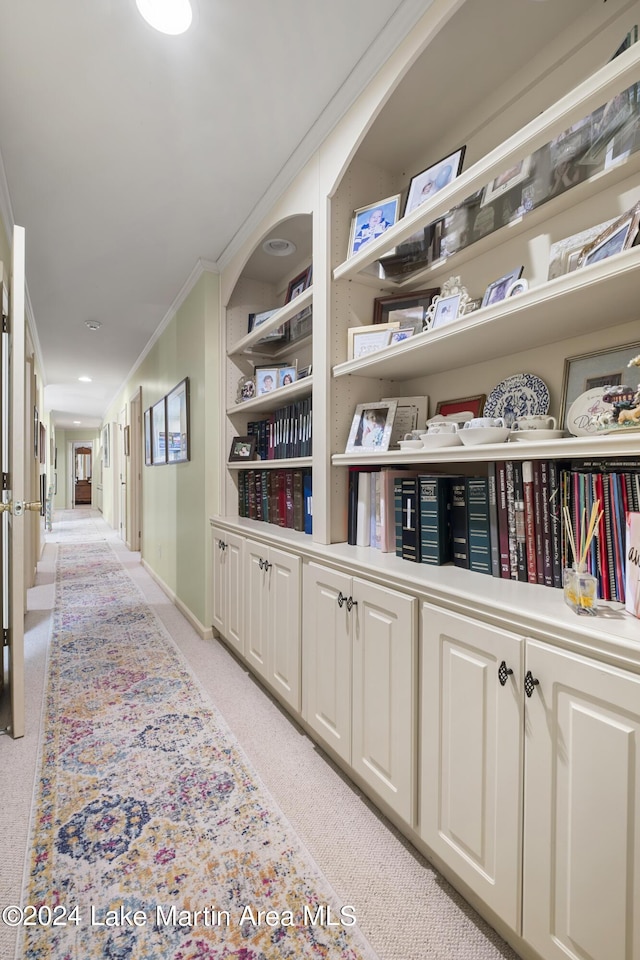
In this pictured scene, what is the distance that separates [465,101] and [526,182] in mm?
499

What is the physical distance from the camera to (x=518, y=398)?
1446mm

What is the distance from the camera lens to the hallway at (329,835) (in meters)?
1.13

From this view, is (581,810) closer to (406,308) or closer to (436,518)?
(436,518)

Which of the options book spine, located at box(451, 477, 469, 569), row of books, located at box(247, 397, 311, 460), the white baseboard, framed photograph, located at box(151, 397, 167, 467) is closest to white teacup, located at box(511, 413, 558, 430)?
book spine, located at box(451, 477, 469, 569)

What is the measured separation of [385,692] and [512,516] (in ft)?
2.14

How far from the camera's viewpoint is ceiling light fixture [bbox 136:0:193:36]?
1.35 meters

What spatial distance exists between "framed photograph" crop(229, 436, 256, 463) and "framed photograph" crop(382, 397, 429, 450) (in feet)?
4.14

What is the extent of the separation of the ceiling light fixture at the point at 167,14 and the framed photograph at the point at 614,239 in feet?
4.46

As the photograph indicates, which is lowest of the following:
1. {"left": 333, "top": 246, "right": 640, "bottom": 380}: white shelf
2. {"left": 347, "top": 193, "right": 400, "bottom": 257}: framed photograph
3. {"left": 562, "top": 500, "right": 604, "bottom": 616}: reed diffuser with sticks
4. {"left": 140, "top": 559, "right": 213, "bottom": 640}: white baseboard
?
{"left": 140, "top": 559, "right": 213, "bottom": 640}: white baseboard

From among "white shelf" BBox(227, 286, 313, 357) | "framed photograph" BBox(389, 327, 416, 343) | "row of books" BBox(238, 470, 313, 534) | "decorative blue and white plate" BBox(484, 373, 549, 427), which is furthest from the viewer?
"row of books" BBox(238, 470, 313, 534)

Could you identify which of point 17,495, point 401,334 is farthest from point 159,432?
point 401,334

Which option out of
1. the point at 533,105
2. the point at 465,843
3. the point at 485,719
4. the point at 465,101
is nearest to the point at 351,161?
the point at 465,101

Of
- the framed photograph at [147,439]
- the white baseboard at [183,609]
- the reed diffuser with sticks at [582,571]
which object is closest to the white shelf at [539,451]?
the reed diffuser with sticks at [582,571]

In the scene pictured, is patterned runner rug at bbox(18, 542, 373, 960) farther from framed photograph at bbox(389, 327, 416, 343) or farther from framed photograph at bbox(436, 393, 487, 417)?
framed photograph at bbox(389, 327, 416, 343)
